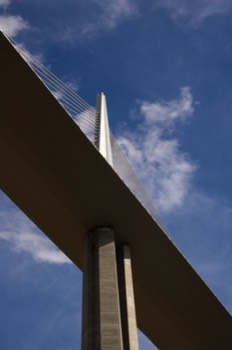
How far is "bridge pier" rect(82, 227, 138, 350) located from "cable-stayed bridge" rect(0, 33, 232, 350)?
2 cm

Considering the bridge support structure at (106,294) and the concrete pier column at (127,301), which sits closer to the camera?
the bridge support structure at (106,294)

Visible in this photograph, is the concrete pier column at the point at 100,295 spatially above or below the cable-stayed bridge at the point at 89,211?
below

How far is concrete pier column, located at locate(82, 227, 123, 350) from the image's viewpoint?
1065 cm

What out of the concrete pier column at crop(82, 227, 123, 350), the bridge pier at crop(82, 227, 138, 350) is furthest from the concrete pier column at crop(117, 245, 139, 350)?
the concrete pier column at crop(82, 227, 123, 350)

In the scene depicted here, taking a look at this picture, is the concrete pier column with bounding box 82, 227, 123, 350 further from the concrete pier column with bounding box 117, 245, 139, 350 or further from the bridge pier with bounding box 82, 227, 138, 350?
the concrete pier column with bounding box 117, 245, 139, 350

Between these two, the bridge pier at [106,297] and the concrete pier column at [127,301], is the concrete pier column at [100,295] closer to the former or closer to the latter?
the bridge pier at [106,297]

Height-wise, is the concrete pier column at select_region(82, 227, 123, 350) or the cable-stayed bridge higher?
the cable-stayed bridge

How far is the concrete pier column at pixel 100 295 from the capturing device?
10648 mm

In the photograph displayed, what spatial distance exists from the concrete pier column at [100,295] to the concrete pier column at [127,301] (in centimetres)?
88

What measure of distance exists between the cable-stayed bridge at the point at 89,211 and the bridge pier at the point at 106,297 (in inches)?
1.0

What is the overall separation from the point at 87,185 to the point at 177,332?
7.79 m

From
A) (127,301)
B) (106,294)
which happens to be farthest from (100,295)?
(127,301)

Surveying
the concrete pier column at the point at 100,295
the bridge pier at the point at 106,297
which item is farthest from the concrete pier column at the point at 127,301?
the concrete pier column at the point at 100,295

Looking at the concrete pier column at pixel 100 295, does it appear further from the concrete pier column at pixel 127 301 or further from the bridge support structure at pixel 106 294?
the concrete pier column at pixel 127 301
